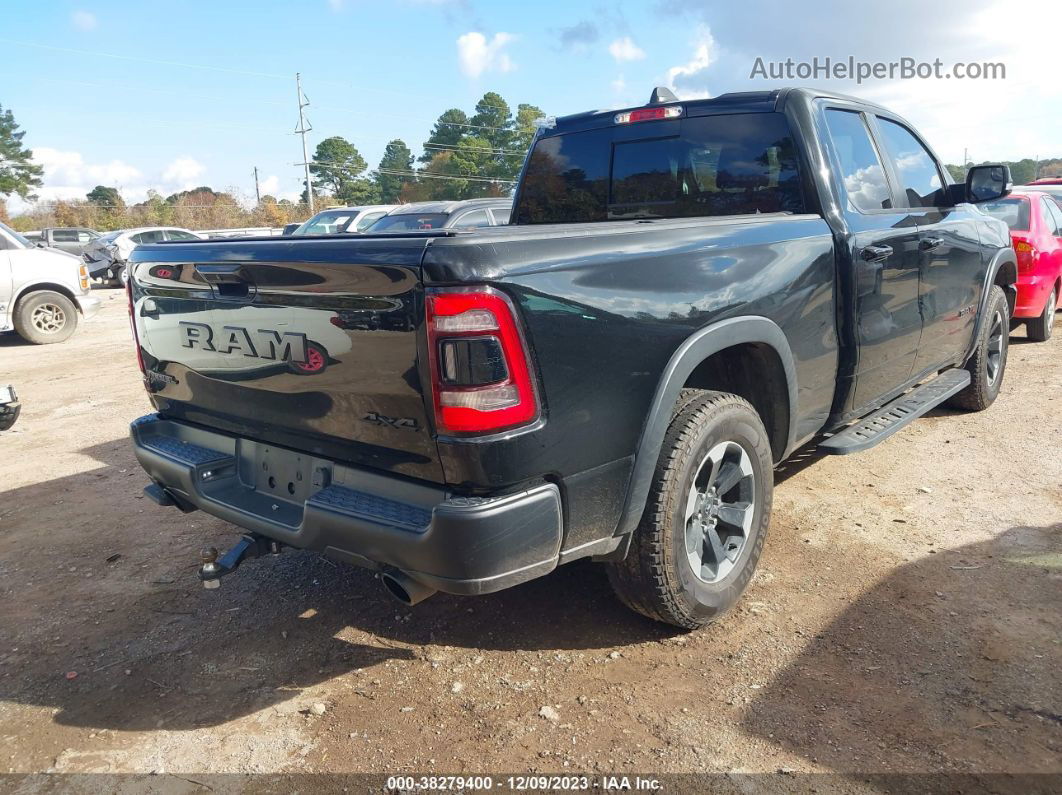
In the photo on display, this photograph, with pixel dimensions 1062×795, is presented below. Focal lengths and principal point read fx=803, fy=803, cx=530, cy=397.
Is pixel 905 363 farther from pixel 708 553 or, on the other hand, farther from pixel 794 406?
pixel 708 553

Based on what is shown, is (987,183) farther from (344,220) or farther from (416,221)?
(344,220)

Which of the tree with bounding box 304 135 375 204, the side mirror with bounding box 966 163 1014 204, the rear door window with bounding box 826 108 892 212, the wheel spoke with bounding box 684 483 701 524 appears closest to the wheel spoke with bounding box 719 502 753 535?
the wheel spoke with bounding box 684 483 701 524

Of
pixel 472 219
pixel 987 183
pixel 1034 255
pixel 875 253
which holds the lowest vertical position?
pixel 1034 255

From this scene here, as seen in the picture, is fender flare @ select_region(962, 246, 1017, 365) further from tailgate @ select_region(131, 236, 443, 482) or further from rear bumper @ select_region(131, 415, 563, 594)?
tailgate @ select_region(131, 236, 443, 482)

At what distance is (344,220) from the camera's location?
14.4 metres

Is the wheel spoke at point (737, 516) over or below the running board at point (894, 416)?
below

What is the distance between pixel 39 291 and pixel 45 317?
0.38 meters

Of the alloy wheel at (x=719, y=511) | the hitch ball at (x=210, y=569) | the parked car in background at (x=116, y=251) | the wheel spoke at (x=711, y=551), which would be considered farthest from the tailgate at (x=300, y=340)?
the parked car in background at (x=116, y=251)

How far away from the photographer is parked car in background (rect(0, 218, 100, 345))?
409 inches

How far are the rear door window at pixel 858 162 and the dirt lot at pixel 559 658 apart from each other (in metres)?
1.59

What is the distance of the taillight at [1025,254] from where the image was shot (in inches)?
306

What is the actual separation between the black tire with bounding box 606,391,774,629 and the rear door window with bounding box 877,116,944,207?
6.88 feet

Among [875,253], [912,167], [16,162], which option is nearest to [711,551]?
[875,253]

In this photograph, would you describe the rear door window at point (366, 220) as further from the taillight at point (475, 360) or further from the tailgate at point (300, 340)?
the taillight at point (475, 360)
